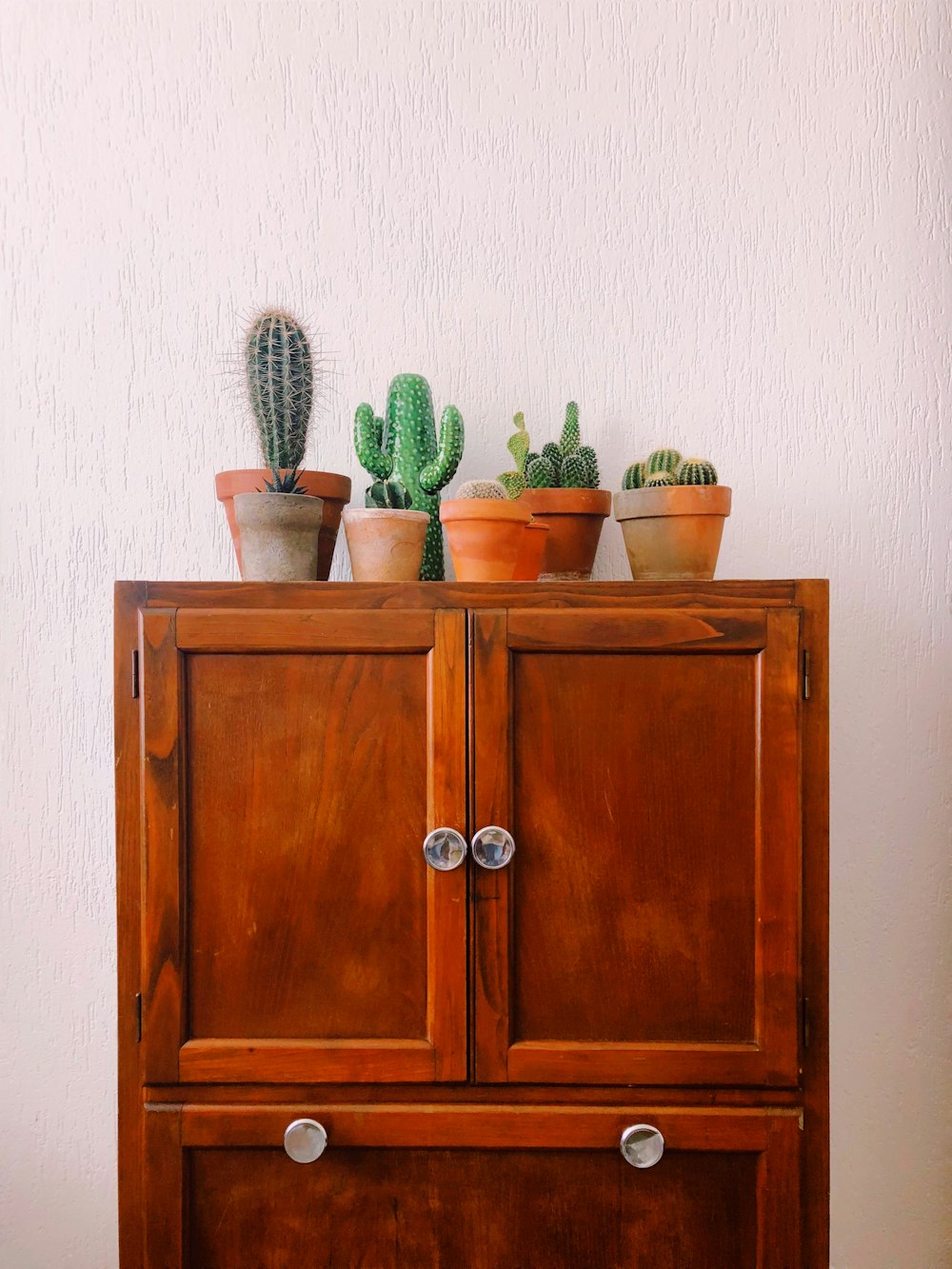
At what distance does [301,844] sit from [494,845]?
0.74ft

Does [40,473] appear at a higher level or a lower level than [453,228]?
lower

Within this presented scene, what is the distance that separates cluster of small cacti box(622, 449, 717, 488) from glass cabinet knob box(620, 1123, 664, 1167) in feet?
2.56

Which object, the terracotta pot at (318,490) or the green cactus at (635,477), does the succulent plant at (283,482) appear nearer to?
the terracotta pot at (318,490)

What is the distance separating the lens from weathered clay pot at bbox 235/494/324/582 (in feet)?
3.61

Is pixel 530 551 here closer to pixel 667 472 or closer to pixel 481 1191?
pixel 667 472

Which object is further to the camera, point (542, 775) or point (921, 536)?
point (921, 536)

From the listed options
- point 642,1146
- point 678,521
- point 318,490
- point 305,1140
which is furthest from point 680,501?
point 305,1140

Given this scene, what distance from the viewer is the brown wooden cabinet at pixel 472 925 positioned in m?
1.02

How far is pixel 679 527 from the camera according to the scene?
1.17 metres

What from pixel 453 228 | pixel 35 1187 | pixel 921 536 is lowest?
pixel 35 1187

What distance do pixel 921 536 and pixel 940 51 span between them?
804 millimetres

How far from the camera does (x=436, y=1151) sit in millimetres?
1026

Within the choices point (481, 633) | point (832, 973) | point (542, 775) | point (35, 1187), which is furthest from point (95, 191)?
point (832, 973)

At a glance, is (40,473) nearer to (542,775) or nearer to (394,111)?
(394,111)
